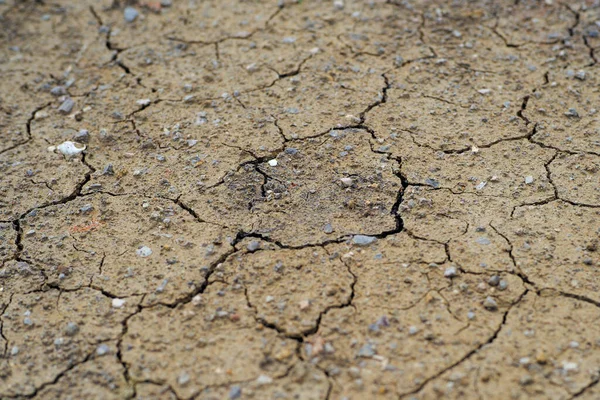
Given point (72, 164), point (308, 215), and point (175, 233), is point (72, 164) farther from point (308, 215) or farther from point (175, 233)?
point (308, 215)

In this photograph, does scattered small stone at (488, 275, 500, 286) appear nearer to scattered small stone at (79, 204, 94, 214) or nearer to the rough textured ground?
the rough textured ground

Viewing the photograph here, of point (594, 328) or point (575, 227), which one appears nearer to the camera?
point (594, 328)

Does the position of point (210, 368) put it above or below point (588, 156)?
below

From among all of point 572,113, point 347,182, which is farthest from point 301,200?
point 572,113

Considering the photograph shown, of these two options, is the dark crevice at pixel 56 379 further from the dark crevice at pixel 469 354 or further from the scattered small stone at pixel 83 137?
the scattered small stone at pixel 83 137

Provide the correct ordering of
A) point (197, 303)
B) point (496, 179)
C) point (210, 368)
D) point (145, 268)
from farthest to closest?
point (496, 179) < point (145, 268) < point (197, 303) < point (210, 368)

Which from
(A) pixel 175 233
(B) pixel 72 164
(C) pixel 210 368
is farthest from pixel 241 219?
(B) pixel 72 164

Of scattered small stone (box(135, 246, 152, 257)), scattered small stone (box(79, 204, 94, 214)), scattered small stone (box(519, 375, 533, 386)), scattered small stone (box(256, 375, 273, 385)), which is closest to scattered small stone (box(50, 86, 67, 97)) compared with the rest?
scattered small stone (box(79, 204, 94, 214))
